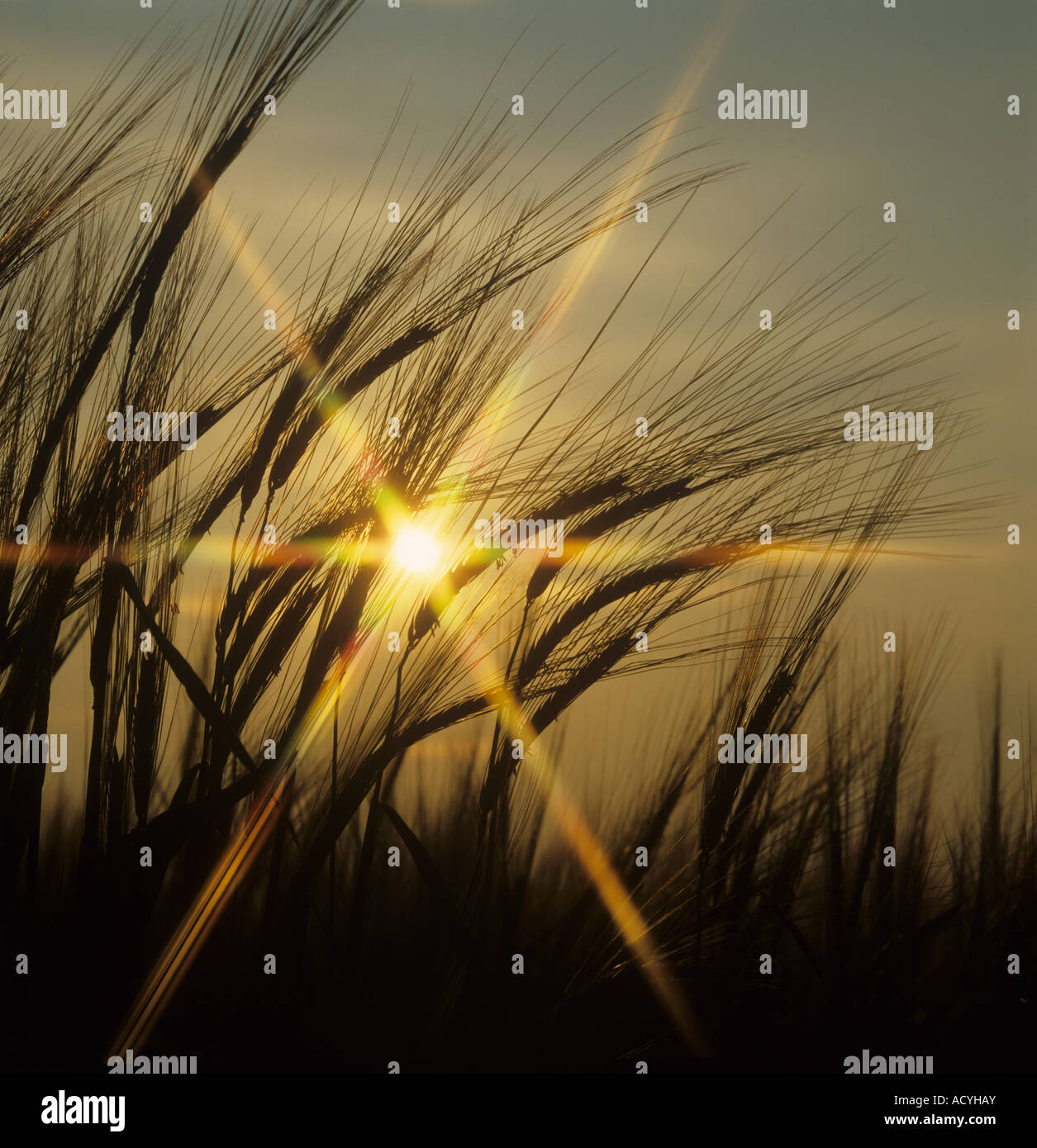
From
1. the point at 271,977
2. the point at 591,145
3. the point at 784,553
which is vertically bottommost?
the point at 271,977

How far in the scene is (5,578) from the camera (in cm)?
111

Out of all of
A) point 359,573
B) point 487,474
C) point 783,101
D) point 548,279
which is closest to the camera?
point 359,573

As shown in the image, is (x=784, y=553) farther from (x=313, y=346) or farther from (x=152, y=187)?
(x=152, y=187)

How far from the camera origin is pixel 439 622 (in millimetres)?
1134

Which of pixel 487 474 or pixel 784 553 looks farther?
pixel 784 553

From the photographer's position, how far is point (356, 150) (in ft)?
4.61

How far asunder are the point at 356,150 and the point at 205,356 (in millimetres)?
431

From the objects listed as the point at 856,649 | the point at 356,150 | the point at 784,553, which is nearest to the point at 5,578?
the point at 356,150

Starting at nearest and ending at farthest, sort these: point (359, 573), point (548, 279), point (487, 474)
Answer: point (359, 573), point (487, 474), point (548, 279)

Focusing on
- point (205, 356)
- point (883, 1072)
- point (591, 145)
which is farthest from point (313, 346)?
point (883, 1072)

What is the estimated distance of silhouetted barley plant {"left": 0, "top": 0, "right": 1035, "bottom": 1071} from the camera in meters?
1.11

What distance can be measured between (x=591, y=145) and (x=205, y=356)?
2.18 feet

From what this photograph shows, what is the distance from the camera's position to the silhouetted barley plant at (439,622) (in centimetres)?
111

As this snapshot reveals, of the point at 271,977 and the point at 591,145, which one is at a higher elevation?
the point at 591,145
